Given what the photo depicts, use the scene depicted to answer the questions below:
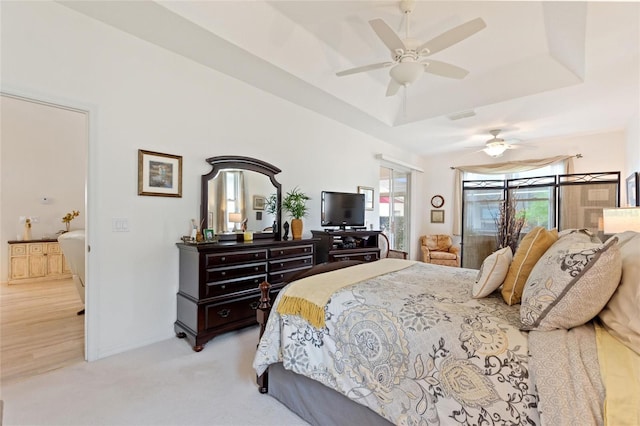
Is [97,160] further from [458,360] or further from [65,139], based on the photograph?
[65,139]

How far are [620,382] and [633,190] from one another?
488 centimetres

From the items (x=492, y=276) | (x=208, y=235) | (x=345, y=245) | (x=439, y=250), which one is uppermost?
(x=208, y=235)

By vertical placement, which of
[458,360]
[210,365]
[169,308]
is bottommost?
[210,365]

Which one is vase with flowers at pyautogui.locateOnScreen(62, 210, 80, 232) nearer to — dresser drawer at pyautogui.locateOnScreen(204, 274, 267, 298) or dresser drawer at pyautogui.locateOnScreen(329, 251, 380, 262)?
dresser drawer at pyautogui.locateOnScreen(204, 274, 267, 298)

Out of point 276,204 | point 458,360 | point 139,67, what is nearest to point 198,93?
point 139,67

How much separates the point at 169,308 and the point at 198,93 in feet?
7.41

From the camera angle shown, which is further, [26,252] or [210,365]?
[26,252]

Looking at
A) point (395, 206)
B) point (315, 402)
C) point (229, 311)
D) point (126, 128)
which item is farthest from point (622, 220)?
point (126, 128)

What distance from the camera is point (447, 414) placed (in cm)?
119

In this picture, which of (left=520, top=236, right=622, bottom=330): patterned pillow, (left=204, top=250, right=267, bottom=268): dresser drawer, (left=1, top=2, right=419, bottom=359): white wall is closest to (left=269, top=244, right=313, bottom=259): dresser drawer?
(left=204, top=250, right=267, bottom=268): dresser drawer

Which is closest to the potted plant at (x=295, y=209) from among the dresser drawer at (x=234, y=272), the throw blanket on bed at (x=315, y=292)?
the dresser drawer at (x=234, y=272)

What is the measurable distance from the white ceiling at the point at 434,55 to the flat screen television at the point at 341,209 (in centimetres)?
124

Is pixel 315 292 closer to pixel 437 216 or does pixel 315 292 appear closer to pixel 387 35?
pixel 387 35

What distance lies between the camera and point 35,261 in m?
5.27
